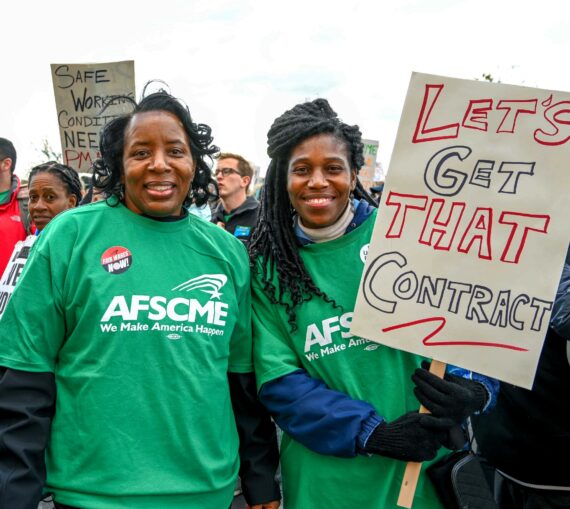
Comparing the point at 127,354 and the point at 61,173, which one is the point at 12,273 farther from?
the point at 127,354

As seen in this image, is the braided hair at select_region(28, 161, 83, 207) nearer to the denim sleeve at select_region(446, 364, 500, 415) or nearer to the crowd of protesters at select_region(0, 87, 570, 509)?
the crowd of protesters at select_region(0, 87, 570, 509)

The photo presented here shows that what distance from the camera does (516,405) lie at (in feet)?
7.75

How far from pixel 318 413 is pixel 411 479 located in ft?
1.16

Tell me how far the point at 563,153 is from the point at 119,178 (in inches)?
58.1

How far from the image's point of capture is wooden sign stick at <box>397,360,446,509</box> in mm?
1894

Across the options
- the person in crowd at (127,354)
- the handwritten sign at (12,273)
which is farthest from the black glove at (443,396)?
the handwritten sign at (12,273)

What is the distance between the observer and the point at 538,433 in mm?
2320

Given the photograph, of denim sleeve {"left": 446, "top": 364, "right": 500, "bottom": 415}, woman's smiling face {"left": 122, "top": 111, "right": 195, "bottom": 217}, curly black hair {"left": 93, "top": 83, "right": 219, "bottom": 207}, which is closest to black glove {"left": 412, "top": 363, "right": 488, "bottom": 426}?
denim sleeve {"left": 446, "top": 364, "right": 500, "bottom": 415}

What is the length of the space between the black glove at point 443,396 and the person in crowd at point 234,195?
13.8ft

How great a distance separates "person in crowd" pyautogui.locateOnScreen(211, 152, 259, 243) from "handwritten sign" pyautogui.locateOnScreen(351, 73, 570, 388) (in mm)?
4083

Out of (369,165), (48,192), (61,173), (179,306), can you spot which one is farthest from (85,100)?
(369,165)

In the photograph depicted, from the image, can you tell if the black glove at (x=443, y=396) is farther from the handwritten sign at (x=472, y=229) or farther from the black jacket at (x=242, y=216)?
the black jacket at (x=242, y=216)

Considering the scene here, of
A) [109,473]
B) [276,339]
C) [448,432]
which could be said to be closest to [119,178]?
[276,339]

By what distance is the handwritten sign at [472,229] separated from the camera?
6.04ft
